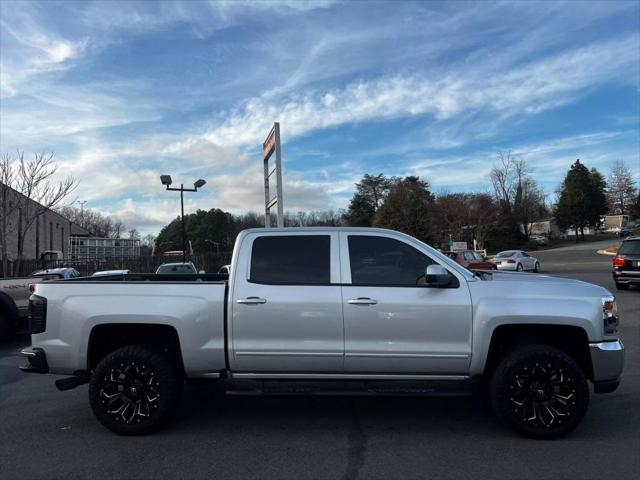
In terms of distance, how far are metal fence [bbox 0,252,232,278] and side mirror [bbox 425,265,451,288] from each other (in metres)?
31.1

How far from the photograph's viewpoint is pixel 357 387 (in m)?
4.92

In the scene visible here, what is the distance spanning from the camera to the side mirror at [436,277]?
481 centimetres

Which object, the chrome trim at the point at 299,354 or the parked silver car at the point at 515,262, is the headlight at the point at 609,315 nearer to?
the chrome trim at the point at 299,354

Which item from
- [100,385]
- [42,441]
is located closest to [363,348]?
[100,385]

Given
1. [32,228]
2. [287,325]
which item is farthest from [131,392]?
[32,228]

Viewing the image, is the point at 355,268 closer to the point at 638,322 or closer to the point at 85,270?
the point at 638,322

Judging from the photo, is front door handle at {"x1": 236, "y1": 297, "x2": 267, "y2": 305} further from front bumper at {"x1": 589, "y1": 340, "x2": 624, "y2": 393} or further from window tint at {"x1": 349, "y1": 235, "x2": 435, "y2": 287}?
front bumper at {"x1": 589, "y1": 340, "x2": 624, "y2": 393}

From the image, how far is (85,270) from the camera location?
34.6 metres

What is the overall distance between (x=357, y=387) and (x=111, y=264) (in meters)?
33.5

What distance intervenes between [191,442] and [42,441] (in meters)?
1.44

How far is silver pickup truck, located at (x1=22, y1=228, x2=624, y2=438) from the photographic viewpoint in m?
4.85

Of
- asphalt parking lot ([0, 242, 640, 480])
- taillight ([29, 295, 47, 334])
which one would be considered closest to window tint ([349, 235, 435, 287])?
asphalt parking lot ([0, 242, 640, 480])

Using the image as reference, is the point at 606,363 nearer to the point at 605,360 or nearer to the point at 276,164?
the point at 605,360

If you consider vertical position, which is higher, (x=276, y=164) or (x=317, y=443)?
(x=276, y=164)
